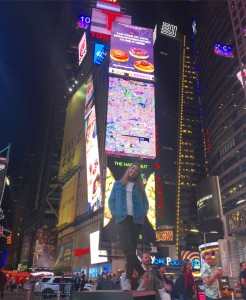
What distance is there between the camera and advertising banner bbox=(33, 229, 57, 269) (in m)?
73.9

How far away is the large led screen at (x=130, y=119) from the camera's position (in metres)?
39.2

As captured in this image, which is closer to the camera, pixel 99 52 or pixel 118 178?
pixel 118 178

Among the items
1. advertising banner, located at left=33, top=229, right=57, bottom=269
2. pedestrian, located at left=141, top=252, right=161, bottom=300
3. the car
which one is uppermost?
advertising banner, located at left=33, top=229, right=57, bottom=269

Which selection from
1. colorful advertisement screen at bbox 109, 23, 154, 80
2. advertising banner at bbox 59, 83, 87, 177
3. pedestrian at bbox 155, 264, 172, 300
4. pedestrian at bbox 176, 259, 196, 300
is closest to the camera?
pedestrian at bbox 155, 264, 172, 300

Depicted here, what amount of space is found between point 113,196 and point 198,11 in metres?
105

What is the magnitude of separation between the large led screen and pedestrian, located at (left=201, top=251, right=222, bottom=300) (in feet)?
104

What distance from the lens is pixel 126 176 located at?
7320mm

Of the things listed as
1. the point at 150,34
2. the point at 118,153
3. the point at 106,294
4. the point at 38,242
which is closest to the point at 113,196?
the point at 106,294

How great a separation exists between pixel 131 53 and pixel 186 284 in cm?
4017

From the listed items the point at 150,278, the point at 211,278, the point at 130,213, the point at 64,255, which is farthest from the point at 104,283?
the point at 64,255

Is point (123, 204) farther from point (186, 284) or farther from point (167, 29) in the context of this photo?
point (167, 29)

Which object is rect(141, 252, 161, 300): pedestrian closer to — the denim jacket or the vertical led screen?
the denim jacket

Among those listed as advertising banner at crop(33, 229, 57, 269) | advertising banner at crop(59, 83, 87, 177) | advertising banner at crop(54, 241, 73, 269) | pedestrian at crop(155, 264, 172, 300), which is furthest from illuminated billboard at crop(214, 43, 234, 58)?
pedestrian at crop(155, 264, 172, 300)

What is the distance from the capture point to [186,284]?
824 centimetres
